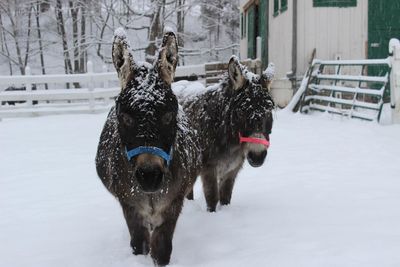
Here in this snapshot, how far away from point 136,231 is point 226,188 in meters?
1.60

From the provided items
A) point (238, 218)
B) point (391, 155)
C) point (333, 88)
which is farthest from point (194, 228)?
point (333, 88)

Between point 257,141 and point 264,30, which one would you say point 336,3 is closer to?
point 264,30

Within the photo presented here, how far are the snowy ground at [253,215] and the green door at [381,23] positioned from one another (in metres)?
5.21

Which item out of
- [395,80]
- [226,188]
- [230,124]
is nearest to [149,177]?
[230,124]

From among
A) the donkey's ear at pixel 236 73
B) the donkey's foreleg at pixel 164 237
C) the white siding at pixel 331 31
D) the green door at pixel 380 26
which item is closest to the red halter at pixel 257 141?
the donkey's ear at pixel 236 73

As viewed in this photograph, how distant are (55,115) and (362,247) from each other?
46.3ft

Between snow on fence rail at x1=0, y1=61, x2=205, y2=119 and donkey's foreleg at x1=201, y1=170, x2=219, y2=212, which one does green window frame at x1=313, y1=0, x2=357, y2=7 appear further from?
donkey's foreleg at x1=201, y1=170, x2=219, y2=212

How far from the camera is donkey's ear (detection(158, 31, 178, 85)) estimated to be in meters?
2.78

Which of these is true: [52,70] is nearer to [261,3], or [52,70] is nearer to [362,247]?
[261,3]

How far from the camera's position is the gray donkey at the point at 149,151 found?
8.46 ft

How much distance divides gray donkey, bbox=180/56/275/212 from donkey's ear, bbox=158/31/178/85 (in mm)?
1328

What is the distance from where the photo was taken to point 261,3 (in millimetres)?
17578

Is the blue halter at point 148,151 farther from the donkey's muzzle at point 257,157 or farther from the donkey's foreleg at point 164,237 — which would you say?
the donkey's muzzle at point 257,157

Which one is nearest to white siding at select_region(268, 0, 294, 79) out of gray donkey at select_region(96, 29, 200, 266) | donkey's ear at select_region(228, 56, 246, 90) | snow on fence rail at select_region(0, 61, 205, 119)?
snow on fence rail at select_region(0, 61, 205, 119)
